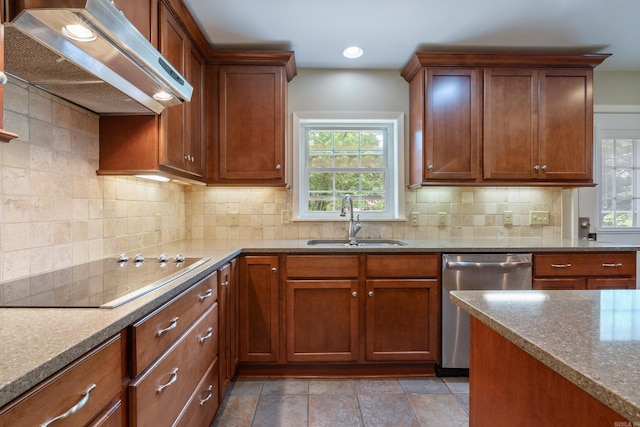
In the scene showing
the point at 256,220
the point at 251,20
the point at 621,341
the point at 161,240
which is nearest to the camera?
the point at 621,341

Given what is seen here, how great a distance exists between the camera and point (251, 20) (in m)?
2.08

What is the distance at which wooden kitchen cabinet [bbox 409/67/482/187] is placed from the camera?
96.4 inches

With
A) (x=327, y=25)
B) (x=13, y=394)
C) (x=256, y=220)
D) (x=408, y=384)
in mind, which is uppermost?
(x=327, y=25)

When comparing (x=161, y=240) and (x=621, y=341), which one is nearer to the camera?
(x=621, y=341)

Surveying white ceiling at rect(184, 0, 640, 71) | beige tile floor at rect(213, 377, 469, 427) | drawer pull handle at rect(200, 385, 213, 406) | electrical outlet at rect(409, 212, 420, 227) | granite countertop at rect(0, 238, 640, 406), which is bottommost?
beige tile floor at rect(213, 377, 469, 427)

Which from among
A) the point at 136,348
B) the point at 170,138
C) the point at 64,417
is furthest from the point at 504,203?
the point at 64,417

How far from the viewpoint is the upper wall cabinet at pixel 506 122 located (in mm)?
2445

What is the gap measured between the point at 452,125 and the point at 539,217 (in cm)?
114

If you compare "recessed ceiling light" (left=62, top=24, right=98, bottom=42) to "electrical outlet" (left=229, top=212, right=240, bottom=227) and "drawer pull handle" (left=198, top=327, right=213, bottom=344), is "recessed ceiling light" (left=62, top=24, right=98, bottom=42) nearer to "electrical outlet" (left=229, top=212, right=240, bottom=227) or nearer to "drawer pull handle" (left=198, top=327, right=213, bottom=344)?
"drawer pull handle" (left=198, top=327, right=213, bottom=344)

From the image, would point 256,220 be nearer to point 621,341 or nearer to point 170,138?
point 170,138

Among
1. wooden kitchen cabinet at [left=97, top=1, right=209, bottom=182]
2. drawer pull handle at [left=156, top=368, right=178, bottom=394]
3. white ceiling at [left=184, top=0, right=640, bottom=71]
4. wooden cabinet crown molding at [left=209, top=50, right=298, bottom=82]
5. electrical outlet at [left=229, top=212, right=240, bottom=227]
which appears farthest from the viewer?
electrical outlet at [left=229, top=212, right=240, bottom=227]

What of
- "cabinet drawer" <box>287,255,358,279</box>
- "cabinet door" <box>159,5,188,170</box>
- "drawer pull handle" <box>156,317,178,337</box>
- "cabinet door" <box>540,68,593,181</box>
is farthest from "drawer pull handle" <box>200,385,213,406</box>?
"cabinet door" <box>540,68,593,181</box>

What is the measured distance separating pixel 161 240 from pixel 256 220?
735mm

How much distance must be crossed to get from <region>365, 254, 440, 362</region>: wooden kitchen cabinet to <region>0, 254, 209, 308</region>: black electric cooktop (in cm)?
116
